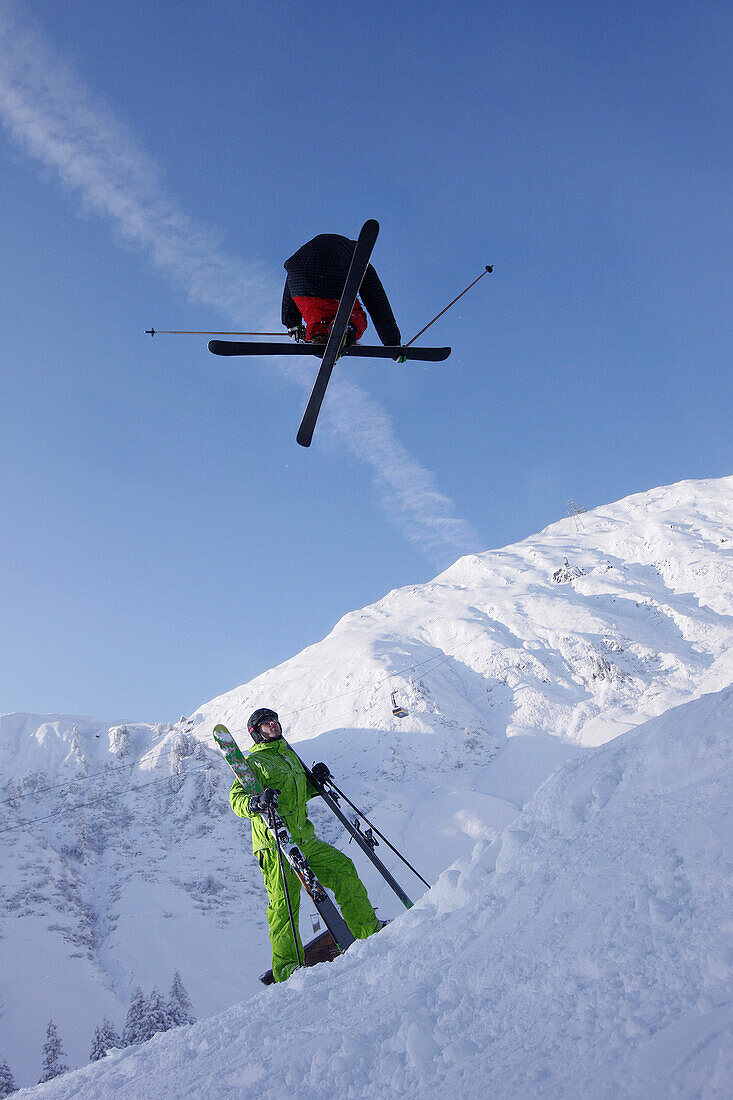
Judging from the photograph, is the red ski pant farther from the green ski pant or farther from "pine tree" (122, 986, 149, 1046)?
"pine tree" (122, 986, 149, 1046)

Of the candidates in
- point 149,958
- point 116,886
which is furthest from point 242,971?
point 116,886

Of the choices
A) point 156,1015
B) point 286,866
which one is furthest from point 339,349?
point 156,1015

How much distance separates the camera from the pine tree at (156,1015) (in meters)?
21.2

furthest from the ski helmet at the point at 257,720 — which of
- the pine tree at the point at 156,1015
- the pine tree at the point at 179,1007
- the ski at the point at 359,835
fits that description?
the pine tree at the point at 179,1007

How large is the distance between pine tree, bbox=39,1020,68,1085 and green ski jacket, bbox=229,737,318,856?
25.0 metres

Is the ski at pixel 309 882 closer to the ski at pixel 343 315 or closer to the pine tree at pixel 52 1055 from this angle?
the ski at pixel 343 315

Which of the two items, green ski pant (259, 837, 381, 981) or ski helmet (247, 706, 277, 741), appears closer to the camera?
green ski pant (259, 837, 381, 981)

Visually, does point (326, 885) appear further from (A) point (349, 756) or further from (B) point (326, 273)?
(A) point (349, 756)

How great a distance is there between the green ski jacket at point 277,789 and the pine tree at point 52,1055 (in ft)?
82.0

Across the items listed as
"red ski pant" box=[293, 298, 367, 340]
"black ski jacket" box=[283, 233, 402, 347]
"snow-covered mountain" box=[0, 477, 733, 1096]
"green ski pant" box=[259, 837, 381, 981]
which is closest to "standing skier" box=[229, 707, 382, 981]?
"green ski pant" box=[259, 837, 381, 981]

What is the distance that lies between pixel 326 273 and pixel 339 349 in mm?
686

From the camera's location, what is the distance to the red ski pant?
538 cm

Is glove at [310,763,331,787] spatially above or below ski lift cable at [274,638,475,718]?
below

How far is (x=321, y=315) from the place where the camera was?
546 centimetres
